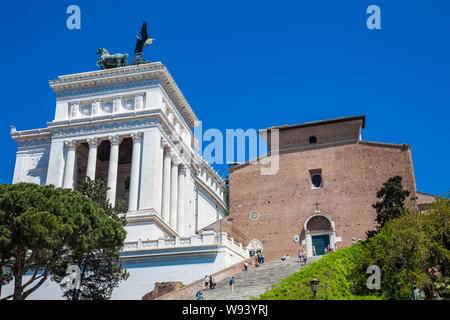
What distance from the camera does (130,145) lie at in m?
51.0

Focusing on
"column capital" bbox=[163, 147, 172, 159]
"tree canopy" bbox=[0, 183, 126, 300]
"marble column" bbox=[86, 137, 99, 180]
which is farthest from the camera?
"column capital" bbox=[163, 147, 172, 159]

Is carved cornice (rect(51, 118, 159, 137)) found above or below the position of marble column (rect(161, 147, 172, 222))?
above

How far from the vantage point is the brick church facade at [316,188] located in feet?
137

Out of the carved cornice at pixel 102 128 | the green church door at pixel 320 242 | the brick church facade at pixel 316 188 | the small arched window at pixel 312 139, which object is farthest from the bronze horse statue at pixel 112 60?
the green church door at pixel 320 242

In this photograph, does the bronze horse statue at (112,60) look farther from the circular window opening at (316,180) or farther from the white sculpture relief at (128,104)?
the circular window opening at (316,180)

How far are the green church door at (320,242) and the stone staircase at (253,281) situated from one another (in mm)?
8044

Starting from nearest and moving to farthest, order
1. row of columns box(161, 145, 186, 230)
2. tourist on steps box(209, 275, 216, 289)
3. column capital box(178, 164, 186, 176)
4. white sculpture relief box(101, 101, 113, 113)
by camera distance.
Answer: tourist on steps box(209, 275, 216, 289) → row of columns box(161, 145, 186, 230) → white sculpture relief box(101, 101, 113, 113) → column capital box(178, 164, 186, 176)

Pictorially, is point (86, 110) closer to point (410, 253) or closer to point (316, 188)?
point (316, 188)

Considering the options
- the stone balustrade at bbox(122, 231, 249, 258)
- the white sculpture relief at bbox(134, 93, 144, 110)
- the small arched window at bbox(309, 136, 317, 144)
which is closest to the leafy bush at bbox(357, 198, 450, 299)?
the stone balustrade at bbox(122, 231, 249, 258)

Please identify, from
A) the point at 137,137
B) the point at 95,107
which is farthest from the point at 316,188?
the point at 95,107

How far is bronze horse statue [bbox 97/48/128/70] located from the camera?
165 ft

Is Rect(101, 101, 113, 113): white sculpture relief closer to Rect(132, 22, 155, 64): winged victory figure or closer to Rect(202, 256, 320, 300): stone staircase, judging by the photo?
Rect(132, 22, 155, 64): winged victory figure

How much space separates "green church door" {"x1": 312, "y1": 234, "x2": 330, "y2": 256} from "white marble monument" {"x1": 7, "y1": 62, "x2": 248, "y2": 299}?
6983mm

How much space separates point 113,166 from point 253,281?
20.0 m
